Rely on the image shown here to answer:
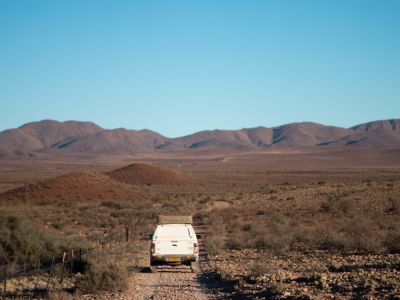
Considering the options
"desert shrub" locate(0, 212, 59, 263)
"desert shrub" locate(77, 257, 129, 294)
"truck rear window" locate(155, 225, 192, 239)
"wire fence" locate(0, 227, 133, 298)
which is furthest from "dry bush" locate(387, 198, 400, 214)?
"desert shrub" locate(77, 257, 129, 294)

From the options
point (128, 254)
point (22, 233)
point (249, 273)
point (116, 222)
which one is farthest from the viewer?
point (116, 222)

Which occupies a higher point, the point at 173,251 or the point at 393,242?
the point at 173,251

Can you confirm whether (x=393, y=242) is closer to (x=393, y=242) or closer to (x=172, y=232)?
(x=393, y=242)

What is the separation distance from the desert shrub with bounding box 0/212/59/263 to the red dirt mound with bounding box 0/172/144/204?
30898mm

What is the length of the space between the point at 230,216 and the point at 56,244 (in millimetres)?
18119

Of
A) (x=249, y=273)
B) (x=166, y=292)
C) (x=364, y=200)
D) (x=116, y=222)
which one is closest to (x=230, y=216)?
(x=116, y=222)

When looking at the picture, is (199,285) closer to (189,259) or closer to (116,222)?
(189,259)

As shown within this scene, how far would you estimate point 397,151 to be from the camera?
179375 millimetres

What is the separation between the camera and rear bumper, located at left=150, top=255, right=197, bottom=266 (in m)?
17.5

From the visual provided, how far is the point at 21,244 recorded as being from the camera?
20.4 m

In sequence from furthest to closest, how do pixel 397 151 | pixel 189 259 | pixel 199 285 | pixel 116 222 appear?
1. pixel 397 151
2. pixel 116 222
3. pixel 189 259
4. pixel 199 285

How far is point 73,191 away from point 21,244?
3681 centimetres

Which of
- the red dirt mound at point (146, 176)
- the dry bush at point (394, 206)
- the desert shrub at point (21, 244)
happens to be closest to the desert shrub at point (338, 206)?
the dry bush at point (394, 206)

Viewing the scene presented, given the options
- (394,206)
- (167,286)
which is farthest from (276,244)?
(394,206)
